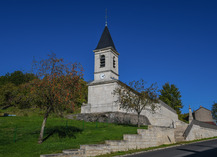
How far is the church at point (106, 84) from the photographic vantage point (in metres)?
30.5

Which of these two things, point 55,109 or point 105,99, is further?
point 105,99

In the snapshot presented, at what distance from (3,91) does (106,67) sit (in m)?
25.5

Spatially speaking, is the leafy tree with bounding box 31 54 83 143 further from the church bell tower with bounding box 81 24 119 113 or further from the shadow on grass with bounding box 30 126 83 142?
the church bell tower with bounding box 81 24 119 113

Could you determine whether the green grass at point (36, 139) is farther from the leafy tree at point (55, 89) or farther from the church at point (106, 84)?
the church at point (106, 84)

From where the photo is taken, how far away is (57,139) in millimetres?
14742

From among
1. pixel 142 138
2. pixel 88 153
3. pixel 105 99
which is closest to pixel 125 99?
pixel 105 99

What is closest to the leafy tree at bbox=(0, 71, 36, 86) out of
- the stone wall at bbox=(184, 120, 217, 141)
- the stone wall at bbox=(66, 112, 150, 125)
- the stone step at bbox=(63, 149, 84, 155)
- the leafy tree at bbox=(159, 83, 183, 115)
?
the stone wall at bbox=(66, 112, 150, 125)

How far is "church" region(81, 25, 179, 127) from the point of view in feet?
100.0

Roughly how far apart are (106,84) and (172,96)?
1276 inches

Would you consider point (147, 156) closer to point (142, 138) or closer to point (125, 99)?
point (142, 138)

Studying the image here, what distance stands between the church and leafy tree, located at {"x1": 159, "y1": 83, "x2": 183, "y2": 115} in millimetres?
18298

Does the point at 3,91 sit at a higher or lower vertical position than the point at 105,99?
higher

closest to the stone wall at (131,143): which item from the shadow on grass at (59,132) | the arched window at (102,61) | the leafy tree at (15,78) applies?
the shadow on grass at (59,132)

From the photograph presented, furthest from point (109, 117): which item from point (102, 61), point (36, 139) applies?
point (36, 139)
